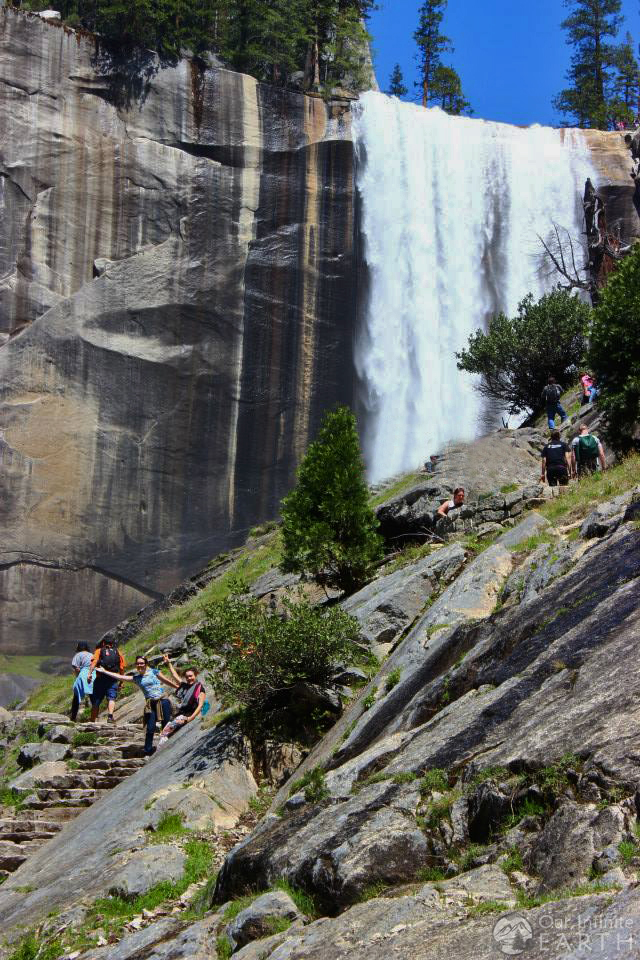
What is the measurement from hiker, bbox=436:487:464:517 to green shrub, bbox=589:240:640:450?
273cm

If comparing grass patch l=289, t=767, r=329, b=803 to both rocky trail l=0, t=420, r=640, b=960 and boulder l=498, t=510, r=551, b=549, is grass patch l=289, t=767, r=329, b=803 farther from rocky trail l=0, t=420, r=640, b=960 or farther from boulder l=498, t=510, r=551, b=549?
boulder l=498, t=510, r=551, b=549

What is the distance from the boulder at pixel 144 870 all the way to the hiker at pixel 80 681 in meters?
8.03

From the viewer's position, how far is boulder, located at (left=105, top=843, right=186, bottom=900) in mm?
9578

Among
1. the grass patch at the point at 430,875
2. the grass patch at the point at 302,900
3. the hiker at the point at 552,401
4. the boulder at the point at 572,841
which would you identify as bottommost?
the grass patch at the point at 302,900

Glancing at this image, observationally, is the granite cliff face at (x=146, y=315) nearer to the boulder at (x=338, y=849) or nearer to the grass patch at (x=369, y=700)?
the grass patch at (x=369, y=700)

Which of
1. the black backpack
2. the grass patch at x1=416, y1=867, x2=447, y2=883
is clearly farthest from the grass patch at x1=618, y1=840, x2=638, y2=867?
the black backpack

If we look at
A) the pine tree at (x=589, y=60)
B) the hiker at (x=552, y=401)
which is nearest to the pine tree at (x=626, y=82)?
the pine tree at (x=589, y=60)

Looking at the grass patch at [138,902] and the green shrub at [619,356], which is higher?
the green shrub at [619,356]

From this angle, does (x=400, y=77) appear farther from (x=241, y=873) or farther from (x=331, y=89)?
(x=241, y=873)

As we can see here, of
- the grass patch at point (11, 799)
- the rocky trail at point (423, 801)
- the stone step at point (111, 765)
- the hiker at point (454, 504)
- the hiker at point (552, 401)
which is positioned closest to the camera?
the rocky trail at point (423, 801)

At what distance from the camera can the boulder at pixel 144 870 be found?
9578 mm

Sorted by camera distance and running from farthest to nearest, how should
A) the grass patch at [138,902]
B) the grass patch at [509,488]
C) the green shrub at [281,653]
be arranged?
the grass patch at [509,488] → the green shrub at [281,653] → the grass patch at [138,902]

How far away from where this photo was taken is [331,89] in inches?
1609

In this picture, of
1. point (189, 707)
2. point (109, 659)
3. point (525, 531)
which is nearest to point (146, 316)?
point (109, 659)
